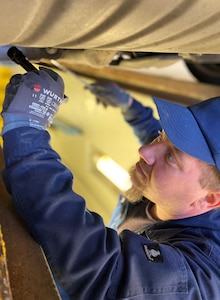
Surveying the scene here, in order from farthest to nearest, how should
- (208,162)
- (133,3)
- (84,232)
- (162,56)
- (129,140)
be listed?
(129,140)
(162,56)
(208,162)
(84,232)
(133,3)

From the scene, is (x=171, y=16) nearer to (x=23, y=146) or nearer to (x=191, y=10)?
(x=191, y=10)

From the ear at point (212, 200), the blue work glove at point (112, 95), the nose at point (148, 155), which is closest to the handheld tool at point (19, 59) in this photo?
the nose at point (148, 155)

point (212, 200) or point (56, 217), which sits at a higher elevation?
point (56, 217)

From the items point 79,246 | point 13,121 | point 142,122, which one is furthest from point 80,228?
point 142,122

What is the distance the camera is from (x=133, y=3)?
414mm

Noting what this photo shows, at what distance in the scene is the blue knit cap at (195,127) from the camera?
2.22ft

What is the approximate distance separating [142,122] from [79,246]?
705mm

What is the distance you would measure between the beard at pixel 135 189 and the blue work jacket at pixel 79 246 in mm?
168

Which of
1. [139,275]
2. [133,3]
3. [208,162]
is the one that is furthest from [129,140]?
[133,3]

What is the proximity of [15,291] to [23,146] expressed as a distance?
179 millimetres

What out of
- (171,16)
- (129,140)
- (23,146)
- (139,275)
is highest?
(171,16)

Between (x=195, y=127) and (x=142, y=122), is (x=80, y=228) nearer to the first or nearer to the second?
(x=195, y=127)

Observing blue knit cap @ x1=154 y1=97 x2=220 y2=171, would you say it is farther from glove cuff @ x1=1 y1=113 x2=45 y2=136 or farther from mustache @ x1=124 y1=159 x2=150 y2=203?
glove cuff @ x1=1 y1=113 x2=45 y2=136

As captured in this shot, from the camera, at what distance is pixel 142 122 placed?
3.91 ft
